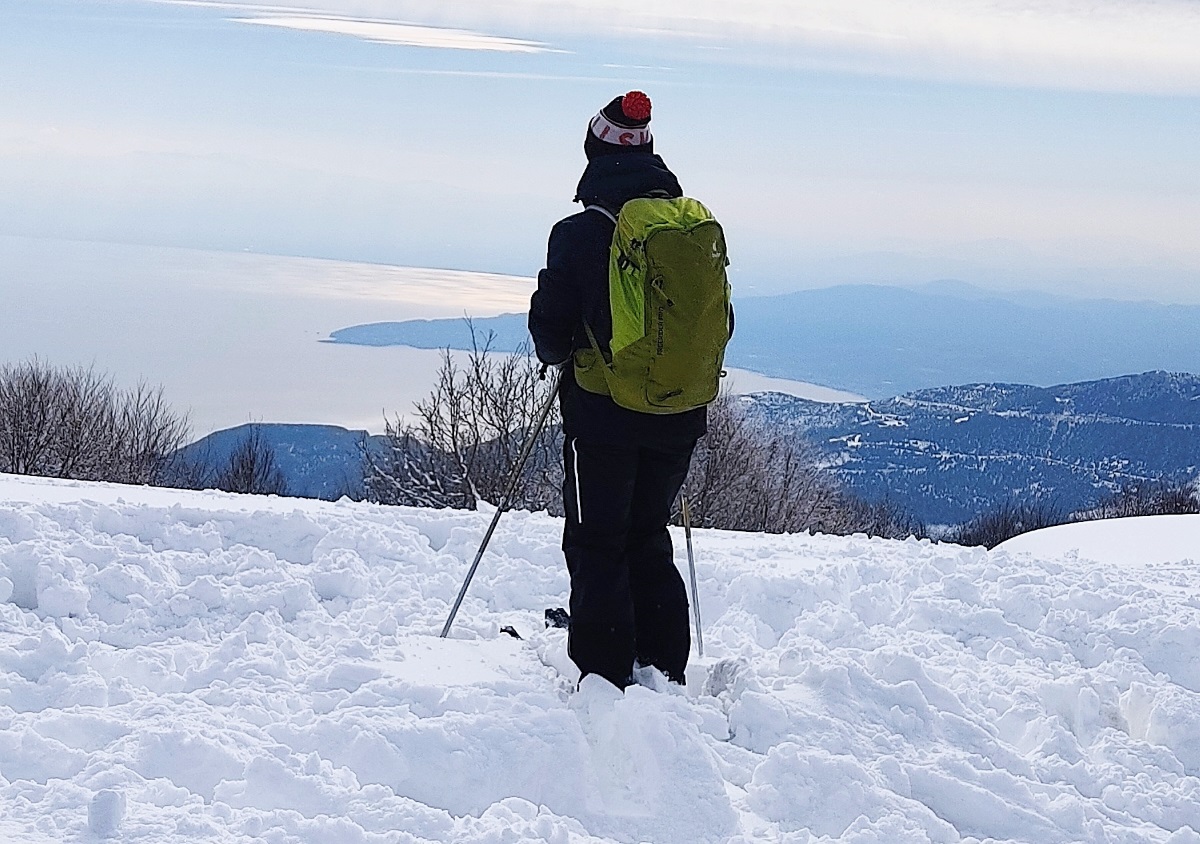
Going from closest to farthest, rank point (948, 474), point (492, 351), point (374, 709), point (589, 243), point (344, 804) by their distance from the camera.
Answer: point (344, 804) < point (374, 709) < point (589, 243) < point (492, 351) < point (948, 474)

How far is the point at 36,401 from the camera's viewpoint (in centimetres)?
4094

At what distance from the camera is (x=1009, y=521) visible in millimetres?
64438

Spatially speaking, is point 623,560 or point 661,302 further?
point 623,560

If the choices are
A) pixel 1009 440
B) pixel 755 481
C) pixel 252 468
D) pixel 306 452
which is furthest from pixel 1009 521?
pixel 1009 440

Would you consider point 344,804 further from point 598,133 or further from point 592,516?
point 598,133

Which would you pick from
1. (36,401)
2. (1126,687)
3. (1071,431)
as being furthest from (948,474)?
(1126,687)

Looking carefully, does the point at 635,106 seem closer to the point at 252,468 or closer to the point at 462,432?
the point at 462,432

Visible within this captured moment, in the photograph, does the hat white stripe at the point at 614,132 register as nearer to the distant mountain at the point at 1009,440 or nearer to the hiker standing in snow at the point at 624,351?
the hiker standing in snow at the point at 624,351

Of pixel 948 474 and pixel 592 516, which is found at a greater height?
pixel 592 516

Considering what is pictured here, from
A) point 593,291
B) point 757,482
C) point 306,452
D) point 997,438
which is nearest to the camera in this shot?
point 593,291

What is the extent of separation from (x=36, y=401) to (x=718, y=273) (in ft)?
136

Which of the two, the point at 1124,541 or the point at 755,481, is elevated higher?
the point at 1124,541

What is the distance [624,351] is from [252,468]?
134 ft

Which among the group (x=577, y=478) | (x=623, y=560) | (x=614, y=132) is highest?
(x=614, y=132)
